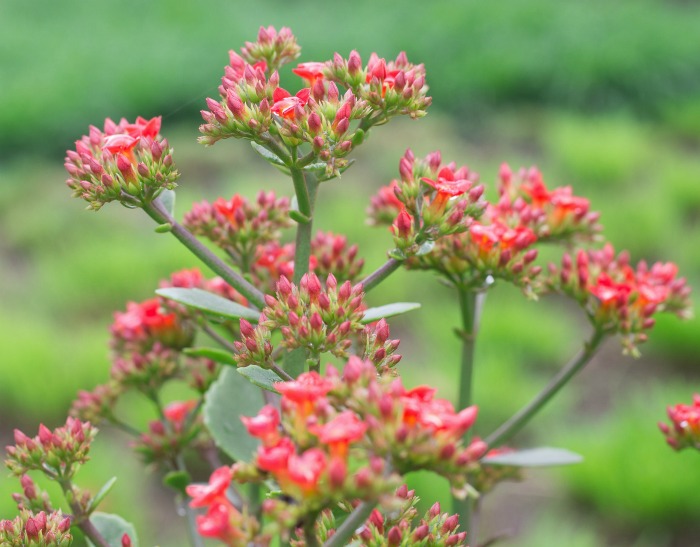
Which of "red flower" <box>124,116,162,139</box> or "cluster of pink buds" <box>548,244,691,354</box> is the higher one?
"red flower" <box>124,116,162,139</box>

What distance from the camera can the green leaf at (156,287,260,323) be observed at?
3.20 ft

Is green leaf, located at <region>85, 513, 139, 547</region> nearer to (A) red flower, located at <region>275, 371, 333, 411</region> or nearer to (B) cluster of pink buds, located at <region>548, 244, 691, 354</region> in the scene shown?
(A) red flower, located at <region>275, 371, 333, 411</region>

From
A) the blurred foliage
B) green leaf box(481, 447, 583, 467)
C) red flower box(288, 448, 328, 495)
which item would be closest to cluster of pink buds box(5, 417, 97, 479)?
red flower box(288, 448, 328, 495)

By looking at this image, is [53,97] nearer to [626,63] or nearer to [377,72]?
[626,63]

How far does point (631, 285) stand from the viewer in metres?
1.27

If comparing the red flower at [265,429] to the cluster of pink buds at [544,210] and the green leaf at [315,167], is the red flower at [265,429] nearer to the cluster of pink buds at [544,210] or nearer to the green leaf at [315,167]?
the green leaf at [315,167]

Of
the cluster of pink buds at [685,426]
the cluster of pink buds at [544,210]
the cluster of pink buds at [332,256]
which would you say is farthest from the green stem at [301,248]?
the cluster of pink buds at [685,426]

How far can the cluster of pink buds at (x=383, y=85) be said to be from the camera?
98 cm

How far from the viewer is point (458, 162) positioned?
14.7 ft

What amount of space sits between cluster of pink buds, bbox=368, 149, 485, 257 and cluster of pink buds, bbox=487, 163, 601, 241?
0.79 ft

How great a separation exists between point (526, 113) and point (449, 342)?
2.68 m

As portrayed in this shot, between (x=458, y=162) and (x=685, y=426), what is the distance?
3.37 meters

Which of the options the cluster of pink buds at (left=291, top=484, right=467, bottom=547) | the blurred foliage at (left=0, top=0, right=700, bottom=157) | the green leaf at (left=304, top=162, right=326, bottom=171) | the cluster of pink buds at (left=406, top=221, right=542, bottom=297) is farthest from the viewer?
the blurred foliage at (left=0, top=0, right=700, bottom=157)

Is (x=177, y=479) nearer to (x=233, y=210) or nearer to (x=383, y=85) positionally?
(x=233, y=210)
